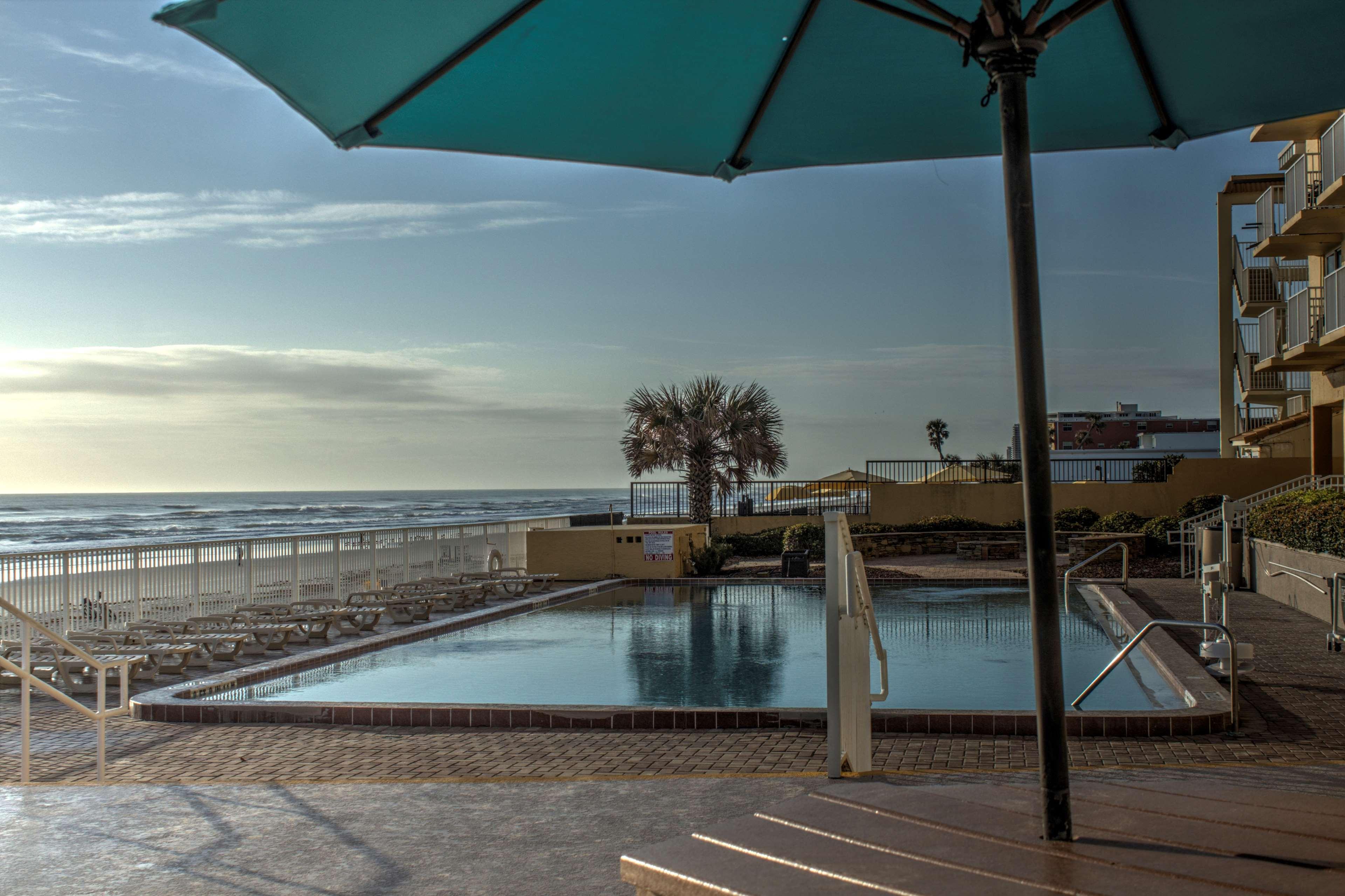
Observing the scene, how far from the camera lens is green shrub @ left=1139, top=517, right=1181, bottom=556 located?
2186 cm

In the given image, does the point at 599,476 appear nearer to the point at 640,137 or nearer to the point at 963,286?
the point at 963,286

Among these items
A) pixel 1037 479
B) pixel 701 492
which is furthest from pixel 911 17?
pixel 701 492

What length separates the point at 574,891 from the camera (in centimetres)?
357

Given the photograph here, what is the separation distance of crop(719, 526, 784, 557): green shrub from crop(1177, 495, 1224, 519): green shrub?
9246 mm

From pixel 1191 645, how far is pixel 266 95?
10469 millimetres

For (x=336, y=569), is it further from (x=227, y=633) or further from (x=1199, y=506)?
(x=1199, y=506)

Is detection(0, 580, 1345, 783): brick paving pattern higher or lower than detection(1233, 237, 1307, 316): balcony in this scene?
lower

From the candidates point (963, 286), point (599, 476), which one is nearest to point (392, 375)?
point (599, 476)

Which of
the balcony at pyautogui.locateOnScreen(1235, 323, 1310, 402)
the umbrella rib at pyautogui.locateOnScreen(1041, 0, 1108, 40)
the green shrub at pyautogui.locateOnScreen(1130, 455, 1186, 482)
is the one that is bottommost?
the green shrub at pyautogui.locateOnScreen(1130, 455, 1186, 482)

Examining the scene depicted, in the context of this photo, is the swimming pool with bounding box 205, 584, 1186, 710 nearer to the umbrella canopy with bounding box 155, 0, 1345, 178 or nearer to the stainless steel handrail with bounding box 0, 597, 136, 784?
the stainless steel handrail with bounding box 0, 597, 136, 784

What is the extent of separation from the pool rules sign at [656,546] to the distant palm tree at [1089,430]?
70.2 metres

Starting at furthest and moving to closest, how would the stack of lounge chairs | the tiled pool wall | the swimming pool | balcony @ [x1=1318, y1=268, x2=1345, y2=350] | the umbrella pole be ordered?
balcony @ [x1=1318, y1=268, x2=1345, y2=350] → the stack of lounge chairs → the swimming pool → the tiled pool wall → the umbrella pole

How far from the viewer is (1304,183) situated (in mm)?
22031

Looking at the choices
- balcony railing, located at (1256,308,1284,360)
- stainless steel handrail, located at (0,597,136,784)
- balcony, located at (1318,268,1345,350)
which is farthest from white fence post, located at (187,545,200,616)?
balcony railing, located at (1256,308,1284,360)
